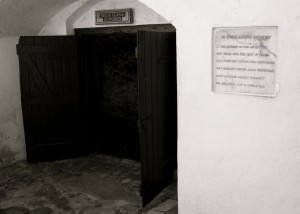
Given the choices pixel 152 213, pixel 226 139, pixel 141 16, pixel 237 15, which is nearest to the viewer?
pixel 237 15

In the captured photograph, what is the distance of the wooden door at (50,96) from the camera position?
5.47 metres

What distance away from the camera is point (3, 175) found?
5289 mm

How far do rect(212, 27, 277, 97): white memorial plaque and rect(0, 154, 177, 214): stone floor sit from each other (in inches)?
76.3

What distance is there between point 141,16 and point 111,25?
624 millimetres

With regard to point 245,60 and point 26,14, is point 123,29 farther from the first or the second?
point 245,60

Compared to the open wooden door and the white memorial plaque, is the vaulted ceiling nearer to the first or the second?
the open wooden door

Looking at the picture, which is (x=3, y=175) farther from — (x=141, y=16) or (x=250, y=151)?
(x=250, y=151)

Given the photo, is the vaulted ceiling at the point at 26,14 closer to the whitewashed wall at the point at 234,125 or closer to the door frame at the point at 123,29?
the door frame at the point at 123,29

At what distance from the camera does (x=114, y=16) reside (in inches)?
203

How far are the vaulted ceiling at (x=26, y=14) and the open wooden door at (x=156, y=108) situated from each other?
205 cm

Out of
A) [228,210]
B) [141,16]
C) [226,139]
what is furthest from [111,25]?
[228,210]

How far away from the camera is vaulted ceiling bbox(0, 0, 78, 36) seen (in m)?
4.72

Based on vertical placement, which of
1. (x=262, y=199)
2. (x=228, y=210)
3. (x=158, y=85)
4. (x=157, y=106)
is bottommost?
(x=228, y=210)

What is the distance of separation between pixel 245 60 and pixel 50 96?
3.75 m
